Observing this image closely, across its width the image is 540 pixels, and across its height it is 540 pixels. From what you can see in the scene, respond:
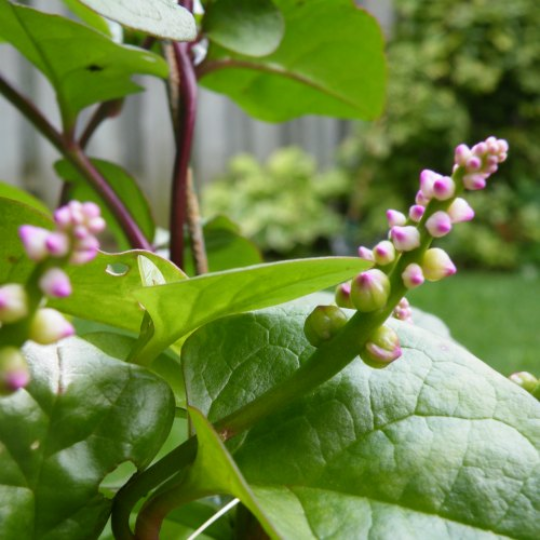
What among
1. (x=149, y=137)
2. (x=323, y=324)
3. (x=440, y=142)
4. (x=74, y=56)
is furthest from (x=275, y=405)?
(x=440, y=142)

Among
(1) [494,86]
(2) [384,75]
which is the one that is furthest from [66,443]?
(1) [494,86]

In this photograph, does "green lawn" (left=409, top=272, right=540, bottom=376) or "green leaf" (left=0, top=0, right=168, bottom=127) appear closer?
"green leaf" (left=0, top=0, right=168, bottom=127)

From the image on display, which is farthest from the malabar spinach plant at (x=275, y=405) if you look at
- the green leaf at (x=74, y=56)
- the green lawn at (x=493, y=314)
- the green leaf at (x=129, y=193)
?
the green lawn at (x=493, y=314)

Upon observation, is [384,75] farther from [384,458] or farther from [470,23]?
[470,23]

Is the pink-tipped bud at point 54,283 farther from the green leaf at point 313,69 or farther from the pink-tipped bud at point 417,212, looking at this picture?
the green leaf at point 313,69

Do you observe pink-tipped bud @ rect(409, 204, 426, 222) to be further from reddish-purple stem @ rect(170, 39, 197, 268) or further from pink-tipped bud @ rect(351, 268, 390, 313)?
reddish-purple stem @ rect(170, 39, 197, 268)

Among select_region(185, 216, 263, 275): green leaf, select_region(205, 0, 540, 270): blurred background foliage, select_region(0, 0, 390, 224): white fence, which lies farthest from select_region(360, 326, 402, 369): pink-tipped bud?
select_region(205, 0, 540, 270): blurred background foliage
